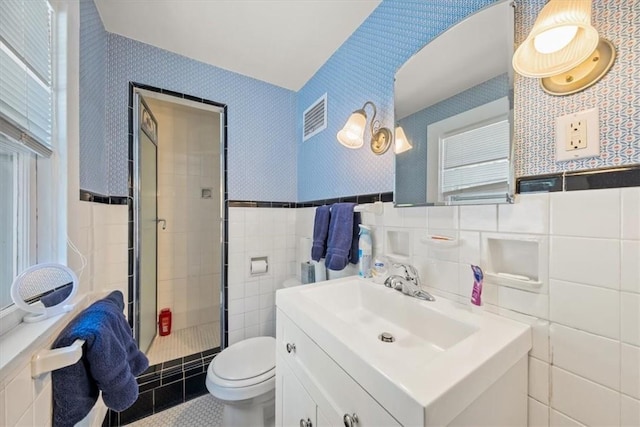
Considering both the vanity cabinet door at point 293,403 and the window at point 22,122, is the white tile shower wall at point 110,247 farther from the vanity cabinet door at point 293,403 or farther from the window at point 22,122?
the vanity cabinet door at point 293,403

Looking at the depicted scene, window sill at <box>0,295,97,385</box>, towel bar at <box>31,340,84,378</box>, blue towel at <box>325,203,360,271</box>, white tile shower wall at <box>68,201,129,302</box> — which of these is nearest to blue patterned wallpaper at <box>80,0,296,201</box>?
white tile shower wall at <box>68,201,129,302</box>

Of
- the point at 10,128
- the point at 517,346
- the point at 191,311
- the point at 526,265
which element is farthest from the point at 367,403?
the point at 191,311

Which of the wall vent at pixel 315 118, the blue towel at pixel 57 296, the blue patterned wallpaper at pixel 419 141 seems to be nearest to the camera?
the blue towel at pixel 57 296

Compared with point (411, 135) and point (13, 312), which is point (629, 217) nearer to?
point (411, 135)

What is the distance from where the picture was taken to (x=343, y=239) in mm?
1302

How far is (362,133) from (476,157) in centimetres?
60

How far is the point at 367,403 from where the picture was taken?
1.80ft

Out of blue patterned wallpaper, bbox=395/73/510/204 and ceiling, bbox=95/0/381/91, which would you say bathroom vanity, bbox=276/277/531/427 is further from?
ceiling, bbox=95/0/381/91

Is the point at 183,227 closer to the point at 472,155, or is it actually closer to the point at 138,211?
the point at 138,211

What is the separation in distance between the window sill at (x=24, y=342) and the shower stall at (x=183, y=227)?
113 cm

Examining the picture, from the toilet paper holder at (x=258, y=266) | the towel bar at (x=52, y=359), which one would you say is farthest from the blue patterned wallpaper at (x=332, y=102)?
the towel bar at (x=52, y=359)

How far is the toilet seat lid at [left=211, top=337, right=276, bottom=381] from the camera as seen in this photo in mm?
1270

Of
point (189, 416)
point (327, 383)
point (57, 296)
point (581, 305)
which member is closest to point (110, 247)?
point (57, 296)

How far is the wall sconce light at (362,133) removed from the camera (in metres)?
1.22
